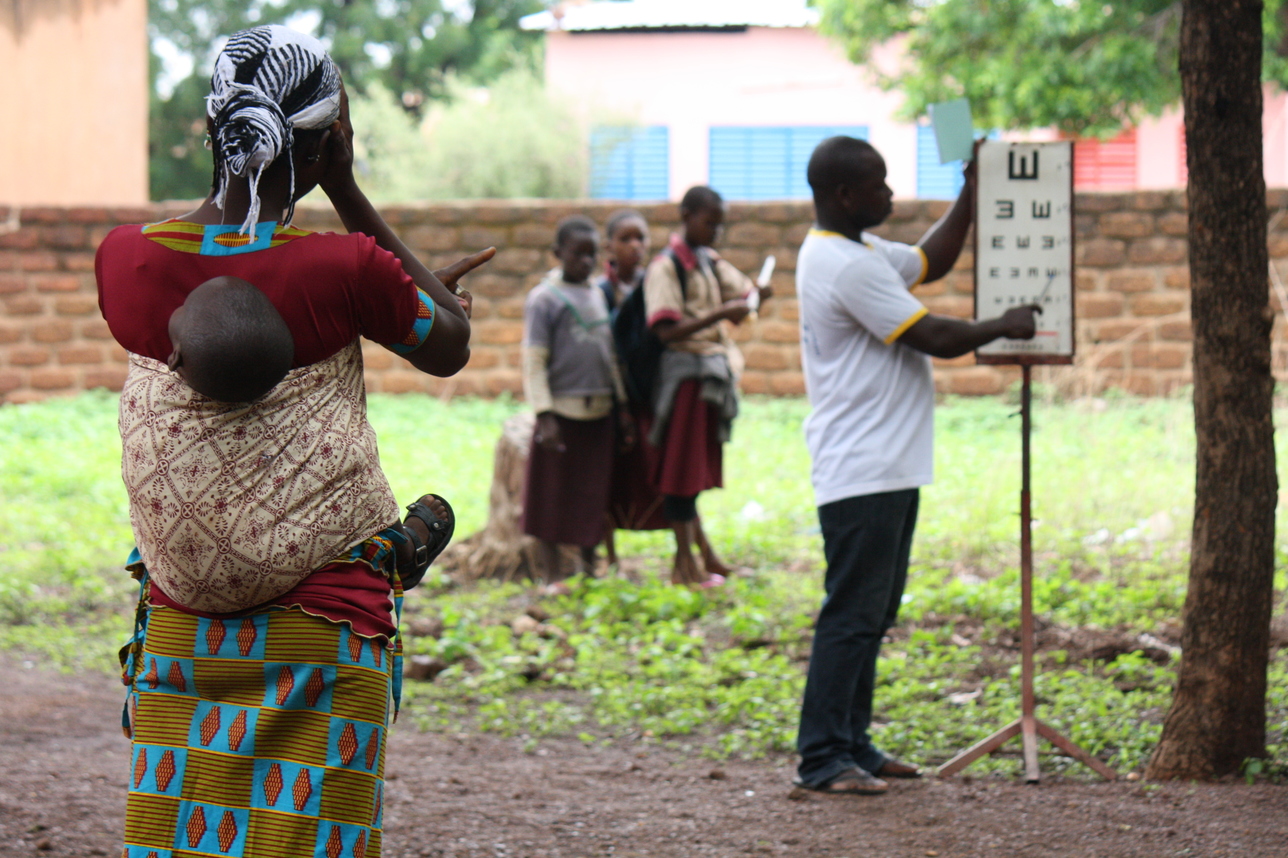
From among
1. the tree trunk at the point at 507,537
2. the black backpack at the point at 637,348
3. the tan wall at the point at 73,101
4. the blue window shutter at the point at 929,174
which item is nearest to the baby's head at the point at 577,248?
the black backpack at the point at 637,348

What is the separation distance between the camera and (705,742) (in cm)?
446

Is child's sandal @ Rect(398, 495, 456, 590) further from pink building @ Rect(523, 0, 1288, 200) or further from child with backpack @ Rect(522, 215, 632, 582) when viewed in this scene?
pink building @ Rect(523, 0, 1288, 200)

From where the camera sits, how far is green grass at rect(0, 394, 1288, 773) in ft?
15.1

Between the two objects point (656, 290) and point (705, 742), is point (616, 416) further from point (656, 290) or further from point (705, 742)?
point (705, 742)

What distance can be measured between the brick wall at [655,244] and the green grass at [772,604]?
1.51 m

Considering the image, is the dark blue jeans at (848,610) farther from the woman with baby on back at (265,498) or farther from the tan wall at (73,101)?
the tan wall at (73,101)

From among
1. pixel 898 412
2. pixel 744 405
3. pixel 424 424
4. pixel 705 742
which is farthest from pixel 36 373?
pixel 898 412

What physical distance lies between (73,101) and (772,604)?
13.4 m

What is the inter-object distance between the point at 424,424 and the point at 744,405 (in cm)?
278

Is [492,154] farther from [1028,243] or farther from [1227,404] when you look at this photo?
[1227,404]

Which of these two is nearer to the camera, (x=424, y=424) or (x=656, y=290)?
(x=656, y=290)

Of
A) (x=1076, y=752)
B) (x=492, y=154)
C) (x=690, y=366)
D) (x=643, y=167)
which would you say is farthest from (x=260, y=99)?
(x=643, y=167)

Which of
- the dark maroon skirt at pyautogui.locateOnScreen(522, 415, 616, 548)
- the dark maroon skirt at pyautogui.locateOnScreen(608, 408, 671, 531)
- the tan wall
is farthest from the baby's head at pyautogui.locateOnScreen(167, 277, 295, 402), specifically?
the tan wall

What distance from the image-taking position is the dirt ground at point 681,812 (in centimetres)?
Answer: 335
